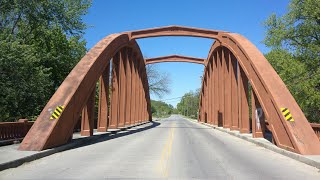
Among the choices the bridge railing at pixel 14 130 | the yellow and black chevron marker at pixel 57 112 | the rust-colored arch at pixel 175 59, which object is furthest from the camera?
the rust-colored arch at pixel 175 59

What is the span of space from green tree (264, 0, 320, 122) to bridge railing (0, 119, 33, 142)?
2094cm

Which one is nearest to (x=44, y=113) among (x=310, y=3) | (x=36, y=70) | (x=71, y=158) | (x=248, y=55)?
(x=71, y=158)

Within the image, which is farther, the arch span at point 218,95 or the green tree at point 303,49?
the green tree at point 303,49

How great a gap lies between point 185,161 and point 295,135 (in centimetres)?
439

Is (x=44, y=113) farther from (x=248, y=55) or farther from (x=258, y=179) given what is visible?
(x=248, y=55)

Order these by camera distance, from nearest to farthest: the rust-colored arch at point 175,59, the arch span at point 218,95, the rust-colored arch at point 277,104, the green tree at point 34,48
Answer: the rust-colored arch at point 277,104 < the arch span at point 218,95 < the green tree at point 34,48 < the rust-colored arch at point 175,59

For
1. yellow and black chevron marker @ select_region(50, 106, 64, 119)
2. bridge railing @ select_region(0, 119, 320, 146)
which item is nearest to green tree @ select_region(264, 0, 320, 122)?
bridge railing @ select_region(0, 119, 320, 146)

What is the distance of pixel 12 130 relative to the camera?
15539 mm

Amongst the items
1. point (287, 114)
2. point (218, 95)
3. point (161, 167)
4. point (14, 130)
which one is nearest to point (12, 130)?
point (14, 130)

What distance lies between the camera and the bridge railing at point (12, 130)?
1473cm

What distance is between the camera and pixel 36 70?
1029 inches

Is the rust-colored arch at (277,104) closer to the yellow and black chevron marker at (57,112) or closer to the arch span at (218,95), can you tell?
the arch span at (218,95)

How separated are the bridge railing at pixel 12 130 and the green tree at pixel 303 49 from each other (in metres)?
Result: 20.9

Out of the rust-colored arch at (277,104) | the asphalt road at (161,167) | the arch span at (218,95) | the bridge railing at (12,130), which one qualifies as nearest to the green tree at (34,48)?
the arch span at (218,95)
